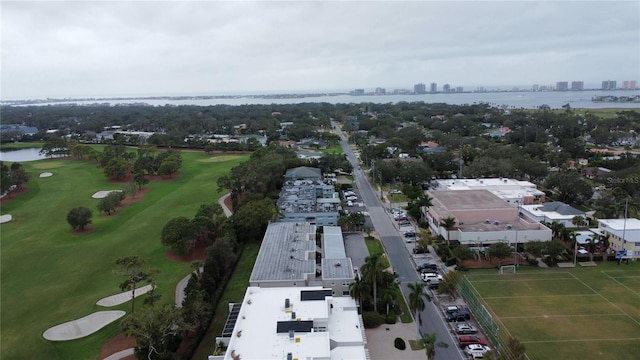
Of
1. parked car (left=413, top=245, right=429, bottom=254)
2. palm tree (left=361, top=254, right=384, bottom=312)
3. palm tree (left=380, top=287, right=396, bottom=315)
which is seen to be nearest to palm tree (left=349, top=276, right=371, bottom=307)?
palm tree (left=361, top=254, right=384, bottom=312)

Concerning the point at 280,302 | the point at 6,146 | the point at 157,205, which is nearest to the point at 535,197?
the point at 280,302

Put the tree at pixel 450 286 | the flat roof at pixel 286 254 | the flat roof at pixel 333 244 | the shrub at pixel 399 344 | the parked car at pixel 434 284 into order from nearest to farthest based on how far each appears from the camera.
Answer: the shrub at pixel 399 344 < the tree at pixel 450 286 < the flat roof at pixel 286 254 < the parked car at pixel 434 284 < the flat roof at pixel 333 244

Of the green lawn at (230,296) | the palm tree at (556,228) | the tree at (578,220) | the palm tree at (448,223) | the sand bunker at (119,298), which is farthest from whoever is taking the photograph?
the tree at (578,220)

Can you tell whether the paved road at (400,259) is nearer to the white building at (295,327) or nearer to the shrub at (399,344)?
the shrub at (399,344)

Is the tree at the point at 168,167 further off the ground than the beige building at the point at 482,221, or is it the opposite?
the tree at the point at 168,167

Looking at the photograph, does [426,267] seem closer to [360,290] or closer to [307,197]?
[360,290]

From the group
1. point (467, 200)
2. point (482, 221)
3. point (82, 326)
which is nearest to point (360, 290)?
point (82, 326)

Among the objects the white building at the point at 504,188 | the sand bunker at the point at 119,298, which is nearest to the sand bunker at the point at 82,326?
the sand bunker at the point at 119,298
